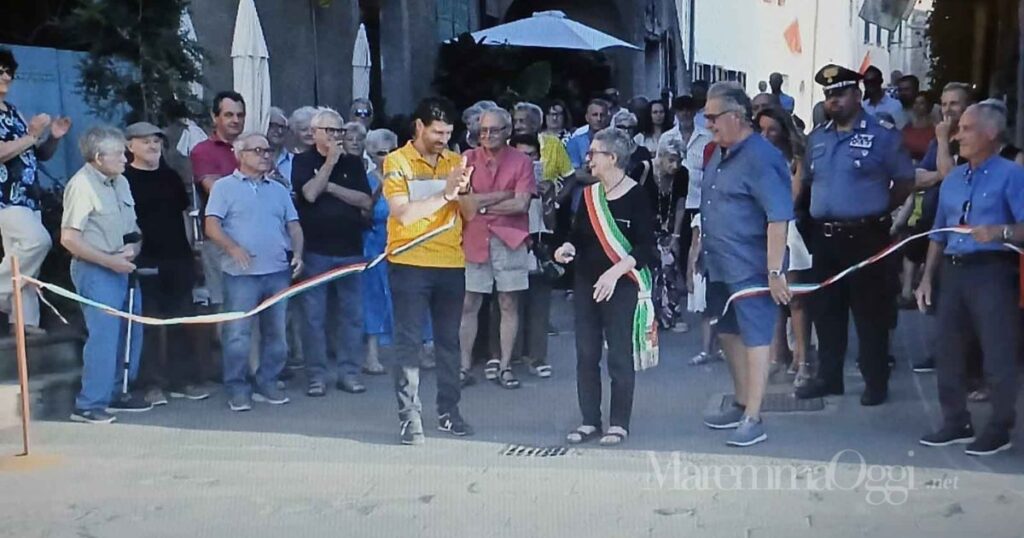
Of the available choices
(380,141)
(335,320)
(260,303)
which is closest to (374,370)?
(335,320)

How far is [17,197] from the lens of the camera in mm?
9070

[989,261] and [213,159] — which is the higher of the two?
[213,159]

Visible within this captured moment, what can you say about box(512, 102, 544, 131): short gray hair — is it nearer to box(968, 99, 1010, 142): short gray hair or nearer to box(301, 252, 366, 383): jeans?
box(301, 252, 366, 383): jeans

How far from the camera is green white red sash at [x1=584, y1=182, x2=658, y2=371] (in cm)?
785

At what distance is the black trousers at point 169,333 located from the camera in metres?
9.43

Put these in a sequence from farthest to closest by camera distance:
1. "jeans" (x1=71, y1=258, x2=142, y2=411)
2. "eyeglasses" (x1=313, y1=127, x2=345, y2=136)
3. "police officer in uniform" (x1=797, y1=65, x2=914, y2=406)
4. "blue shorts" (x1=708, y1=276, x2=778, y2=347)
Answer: "eyeglasses" (x1=313, y1=127, x2=345, y2=136), "jeans" (x1=71, y1=258, x2=142, y2=411), "police officer in uniform" (x1=797, y1=65, x2=914, y2=406), "blue shorts" (x1=708, y1=276, x2=778, y2=347)

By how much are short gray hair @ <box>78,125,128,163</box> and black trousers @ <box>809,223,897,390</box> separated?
435 centimetres

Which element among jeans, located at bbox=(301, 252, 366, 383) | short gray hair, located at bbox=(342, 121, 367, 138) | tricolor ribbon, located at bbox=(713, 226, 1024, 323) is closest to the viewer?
tricolor ribbon, located at bbox=(713, 226, 1024, 323)

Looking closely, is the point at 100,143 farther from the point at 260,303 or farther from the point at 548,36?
the point at 548,36

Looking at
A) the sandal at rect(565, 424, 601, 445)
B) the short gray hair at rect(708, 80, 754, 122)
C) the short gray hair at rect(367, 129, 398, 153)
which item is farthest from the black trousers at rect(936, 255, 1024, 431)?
the short gray hair at rect(367, 129, 398, 153)

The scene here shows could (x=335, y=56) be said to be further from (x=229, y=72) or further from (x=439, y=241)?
(x=439, y=241)

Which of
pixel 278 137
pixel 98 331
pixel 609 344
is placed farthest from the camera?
pixel 278 137

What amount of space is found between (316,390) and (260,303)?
79 centimetres

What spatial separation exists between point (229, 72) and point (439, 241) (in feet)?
25.5
